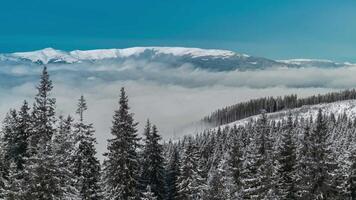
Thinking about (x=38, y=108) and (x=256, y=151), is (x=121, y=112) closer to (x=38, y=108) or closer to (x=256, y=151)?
(x=38, y=108)

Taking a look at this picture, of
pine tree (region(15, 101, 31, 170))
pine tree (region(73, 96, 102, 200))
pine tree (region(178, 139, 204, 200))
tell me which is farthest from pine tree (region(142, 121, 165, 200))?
pine tree (region(15, 101, 31, 170))

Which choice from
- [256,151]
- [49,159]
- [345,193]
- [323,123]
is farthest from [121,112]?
[345,193]

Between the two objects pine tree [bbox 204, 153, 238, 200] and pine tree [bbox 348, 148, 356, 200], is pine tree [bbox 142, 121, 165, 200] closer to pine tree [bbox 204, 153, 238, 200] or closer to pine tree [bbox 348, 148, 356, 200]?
pine tree [bbox 204, 153, 238, 200]

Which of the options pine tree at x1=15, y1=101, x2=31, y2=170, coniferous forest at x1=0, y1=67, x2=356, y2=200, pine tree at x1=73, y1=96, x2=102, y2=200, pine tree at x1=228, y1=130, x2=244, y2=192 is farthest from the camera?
pine tree at x1=15, y1=101, x2=31, y2=170

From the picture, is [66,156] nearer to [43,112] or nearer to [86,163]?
[86,163]

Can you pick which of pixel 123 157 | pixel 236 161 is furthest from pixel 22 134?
pixel 236 161
